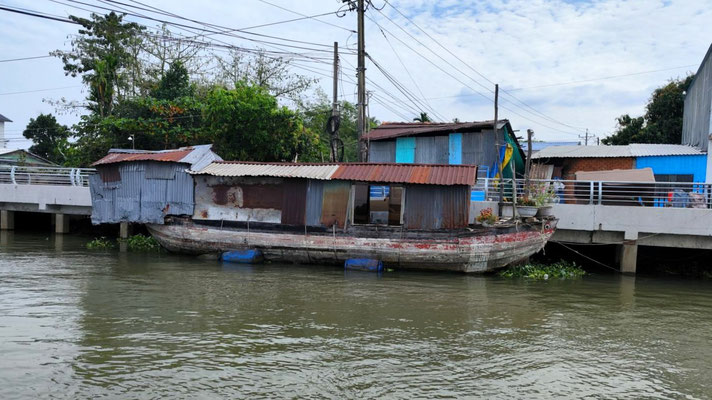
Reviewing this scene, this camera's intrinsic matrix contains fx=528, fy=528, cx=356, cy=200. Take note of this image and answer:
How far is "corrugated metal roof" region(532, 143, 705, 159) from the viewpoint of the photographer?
1945 cm

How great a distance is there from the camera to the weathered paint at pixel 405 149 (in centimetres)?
1994

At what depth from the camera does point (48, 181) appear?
2112 cm

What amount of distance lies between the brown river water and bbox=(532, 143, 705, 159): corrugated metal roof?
731 cm

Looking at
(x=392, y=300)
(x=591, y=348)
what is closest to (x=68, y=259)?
(x=392, y=300)

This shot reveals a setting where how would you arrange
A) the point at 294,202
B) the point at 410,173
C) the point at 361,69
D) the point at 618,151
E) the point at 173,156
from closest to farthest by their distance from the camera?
the point at 410,173 → the point at 294,202 → the point at 173,156 → the point at 361,69 → the point at 618,151

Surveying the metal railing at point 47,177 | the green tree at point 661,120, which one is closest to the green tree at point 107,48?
the metal railing at point 47,177

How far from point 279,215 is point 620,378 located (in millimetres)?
10440

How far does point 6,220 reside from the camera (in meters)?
21.7

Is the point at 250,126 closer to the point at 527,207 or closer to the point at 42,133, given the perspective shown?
the point at 527,207


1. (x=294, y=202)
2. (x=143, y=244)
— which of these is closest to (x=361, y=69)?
(x=294, y=202)

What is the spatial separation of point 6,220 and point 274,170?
13.7 meters

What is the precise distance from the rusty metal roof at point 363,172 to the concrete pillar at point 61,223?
9104 millimetres

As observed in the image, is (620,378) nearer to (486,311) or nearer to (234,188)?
(486,311)

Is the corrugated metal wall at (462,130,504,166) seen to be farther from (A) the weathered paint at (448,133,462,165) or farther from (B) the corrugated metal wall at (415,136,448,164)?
(B) the corrugated metal wall at (415,136,448,164)
